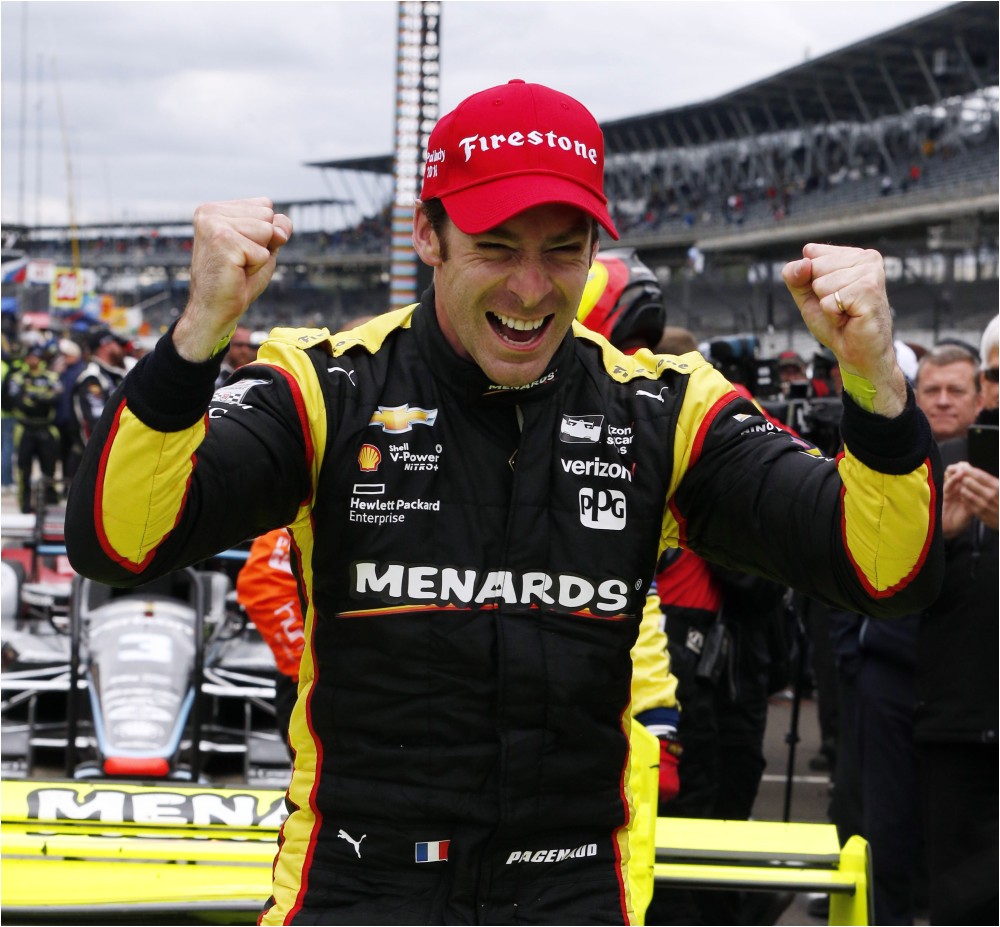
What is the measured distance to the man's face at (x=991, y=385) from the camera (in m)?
4.02

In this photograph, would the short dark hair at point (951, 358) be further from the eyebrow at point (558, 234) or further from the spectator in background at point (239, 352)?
the spectator in background at point (239, 352)

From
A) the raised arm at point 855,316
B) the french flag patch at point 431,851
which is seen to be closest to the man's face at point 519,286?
the raised arm at point 855,316

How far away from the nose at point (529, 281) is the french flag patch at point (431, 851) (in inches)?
30.2

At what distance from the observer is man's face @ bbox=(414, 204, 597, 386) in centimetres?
190

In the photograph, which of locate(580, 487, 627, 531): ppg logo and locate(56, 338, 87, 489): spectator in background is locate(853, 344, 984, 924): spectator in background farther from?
locate(56, 338, 87, 489): spectator in background

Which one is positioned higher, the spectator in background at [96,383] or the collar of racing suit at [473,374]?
the spectator in background at [96,383]

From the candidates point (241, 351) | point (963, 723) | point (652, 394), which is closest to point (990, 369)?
point (963, 723)

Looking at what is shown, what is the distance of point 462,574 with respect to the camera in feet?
6.30

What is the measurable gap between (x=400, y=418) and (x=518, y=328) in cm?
22

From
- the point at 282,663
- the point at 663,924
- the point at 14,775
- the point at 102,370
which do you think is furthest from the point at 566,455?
the point at 102,370

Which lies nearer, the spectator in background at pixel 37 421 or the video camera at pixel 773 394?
the video camera at pixel 773 394

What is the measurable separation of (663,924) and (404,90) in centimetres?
1405

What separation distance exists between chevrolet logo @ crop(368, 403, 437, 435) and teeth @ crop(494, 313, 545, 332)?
172mm

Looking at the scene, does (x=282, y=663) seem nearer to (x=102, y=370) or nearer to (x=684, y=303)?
(x=102, y=370)
